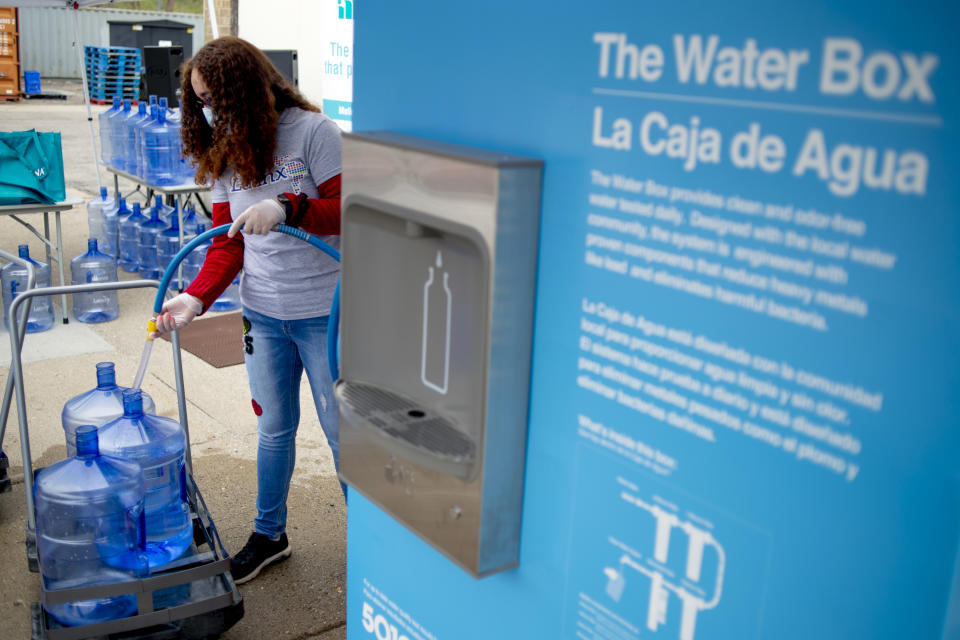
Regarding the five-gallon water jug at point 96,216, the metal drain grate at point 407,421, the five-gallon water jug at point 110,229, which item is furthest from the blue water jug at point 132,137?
the metal drain grate at point 407,421

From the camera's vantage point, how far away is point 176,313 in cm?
266

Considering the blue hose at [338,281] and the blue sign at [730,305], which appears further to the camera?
the blue hose at [338,281]

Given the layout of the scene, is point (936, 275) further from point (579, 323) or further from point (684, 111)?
point (579, 323)

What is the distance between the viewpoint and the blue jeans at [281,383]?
2.79m

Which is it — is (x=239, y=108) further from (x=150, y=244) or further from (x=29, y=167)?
(x=150, y=244)

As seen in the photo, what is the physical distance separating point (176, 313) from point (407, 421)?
1.40m

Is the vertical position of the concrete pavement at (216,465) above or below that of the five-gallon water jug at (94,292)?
below

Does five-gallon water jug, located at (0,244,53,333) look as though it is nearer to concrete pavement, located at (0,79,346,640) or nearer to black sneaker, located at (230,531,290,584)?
concrete pavement, located at (0,79,346,640)

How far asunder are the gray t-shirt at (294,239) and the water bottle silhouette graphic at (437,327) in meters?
1.31

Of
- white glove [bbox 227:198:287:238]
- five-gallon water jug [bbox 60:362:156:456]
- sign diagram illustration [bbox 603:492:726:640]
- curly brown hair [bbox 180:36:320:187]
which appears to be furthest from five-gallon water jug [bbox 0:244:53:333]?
sign diagram illustration [bbox 603:492:726:640]

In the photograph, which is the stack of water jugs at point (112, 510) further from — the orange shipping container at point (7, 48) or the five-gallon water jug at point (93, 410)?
the orange shipping container at point (7, 48)

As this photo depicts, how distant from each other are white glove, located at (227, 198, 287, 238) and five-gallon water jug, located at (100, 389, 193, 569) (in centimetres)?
65

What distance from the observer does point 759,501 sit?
1133 millimetres

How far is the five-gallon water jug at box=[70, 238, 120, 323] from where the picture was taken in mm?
6105
